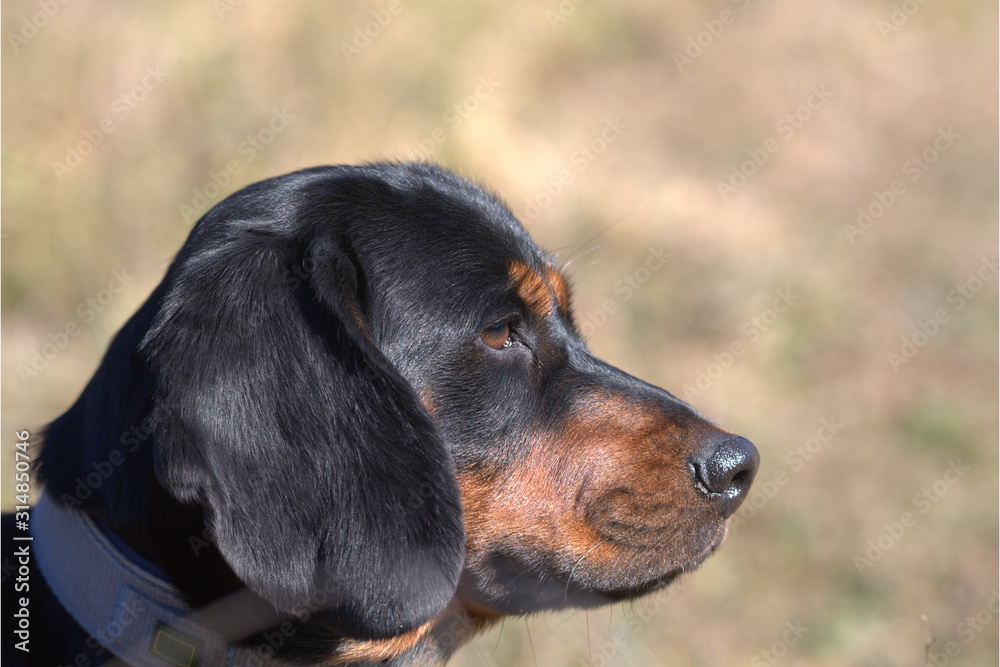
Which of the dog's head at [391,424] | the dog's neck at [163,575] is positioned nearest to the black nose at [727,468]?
the dog's head at [391,424]

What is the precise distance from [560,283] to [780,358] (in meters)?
4.32

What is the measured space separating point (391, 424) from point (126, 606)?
0.73 m

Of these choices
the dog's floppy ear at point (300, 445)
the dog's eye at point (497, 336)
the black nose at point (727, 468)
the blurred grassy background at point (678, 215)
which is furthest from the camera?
the blurred grassy background at point (678, 215)

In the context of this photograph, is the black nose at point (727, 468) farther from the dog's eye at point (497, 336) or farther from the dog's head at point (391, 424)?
the dog's eye at point (497, 336)

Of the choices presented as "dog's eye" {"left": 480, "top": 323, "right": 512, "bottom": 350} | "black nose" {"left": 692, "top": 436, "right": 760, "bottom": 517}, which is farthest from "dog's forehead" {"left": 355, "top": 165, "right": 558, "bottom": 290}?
"black nose" {"left": 692, "top": 436, "right": 760, "bottom": 517}

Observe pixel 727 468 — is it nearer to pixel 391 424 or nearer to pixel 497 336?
pixel 497 336

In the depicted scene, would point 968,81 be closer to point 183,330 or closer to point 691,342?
point 691,342

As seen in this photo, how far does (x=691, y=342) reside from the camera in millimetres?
7148

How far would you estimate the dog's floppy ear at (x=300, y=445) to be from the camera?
79.0 inches

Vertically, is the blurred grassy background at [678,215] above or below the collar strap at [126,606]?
below

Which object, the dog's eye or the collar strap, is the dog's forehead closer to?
the dog's eye

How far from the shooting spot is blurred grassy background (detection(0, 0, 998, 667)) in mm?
5223

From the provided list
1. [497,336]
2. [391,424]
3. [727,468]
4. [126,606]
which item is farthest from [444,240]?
[126,606]

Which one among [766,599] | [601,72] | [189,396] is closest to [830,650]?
[766,599]
